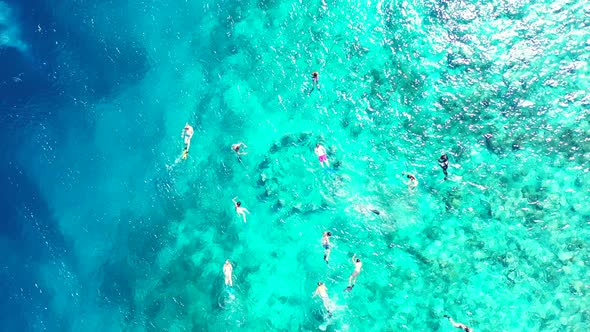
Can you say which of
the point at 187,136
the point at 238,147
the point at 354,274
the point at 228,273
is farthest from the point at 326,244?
the point at 187,136

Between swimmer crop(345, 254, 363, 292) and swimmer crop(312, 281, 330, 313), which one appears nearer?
swimmer crop(345, 254, 363, 292)

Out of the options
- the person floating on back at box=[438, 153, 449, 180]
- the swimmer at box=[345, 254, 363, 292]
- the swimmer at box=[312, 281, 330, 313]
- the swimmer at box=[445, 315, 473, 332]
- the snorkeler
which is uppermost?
the snorkeler

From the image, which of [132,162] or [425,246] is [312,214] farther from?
[132,162]

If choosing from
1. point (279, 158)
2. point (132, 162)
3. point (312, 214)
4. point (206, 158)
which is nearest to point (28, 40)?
point (132, 162)

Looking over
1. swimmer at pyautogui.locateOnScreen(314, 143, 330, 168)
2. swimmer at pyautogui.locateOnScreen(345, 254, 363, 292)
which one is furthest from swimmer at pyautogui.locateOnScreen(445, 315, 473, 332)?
swimmer at pyautogui.locateOnScreen(314, 143, 330, 168)

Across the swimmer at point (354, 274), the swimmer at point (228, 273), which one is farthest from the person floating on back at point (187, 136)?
the swimmer at point (354, 274)

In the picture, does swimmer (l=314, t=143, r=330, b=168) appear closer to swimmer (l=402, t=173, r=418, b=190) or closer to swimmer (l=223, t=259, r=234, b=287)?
swimmer (l=402, t=173, r=418, b=190)

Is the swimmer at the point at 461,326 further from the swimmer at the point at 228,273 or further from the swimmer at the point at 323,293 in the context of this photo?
the swimmer at the point at 228,273

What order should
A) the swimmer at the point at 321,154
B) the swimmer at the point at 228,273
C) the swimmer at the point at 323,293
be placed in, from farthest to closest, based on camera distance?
the swimmer at the point at 228,273 < the swimmer at the point at 321,154 < the swimmer at the point at 323,293
